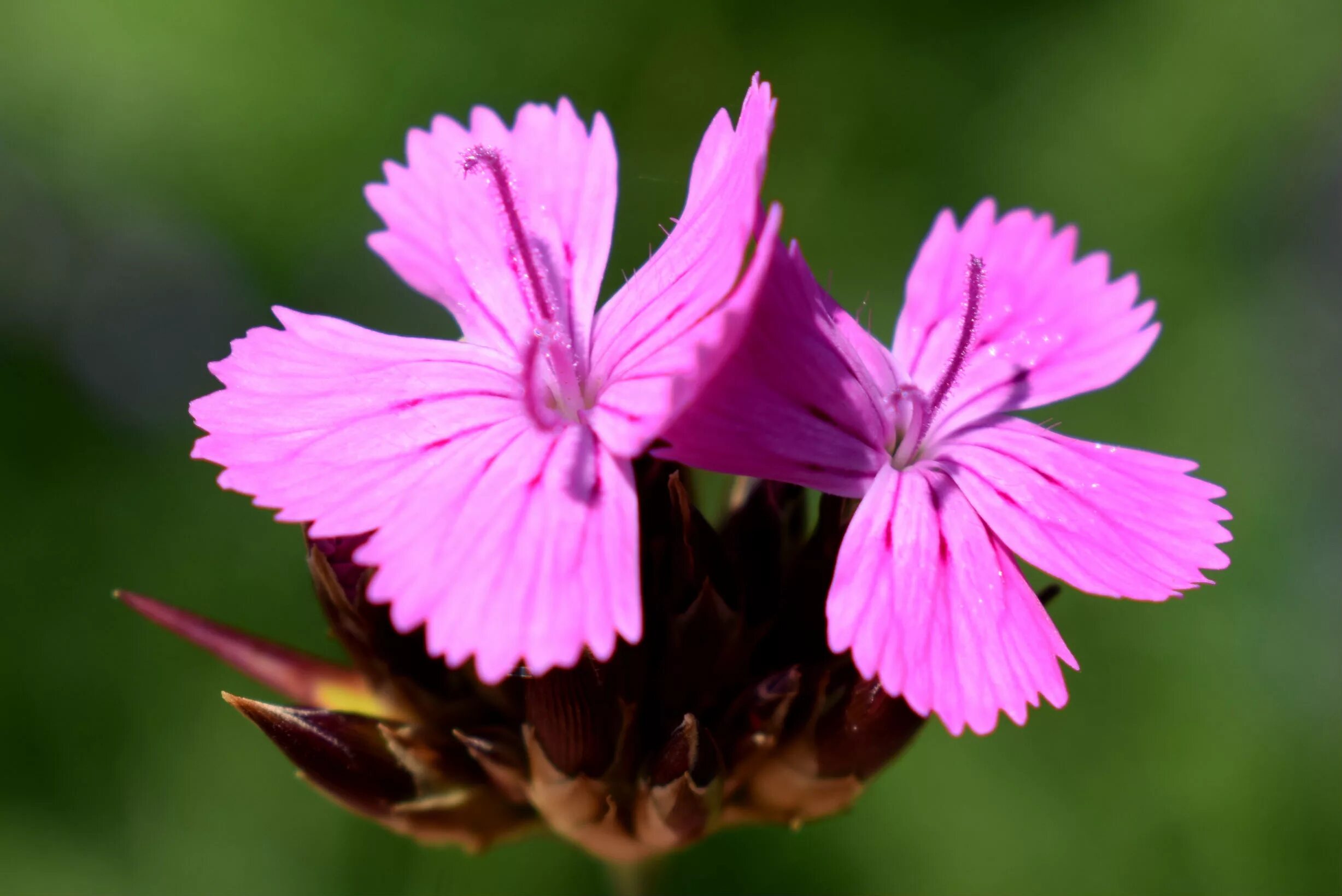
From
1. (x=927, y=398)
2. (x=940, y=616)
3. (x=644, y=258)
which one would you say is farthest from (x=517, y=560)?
(x=644, y=258)

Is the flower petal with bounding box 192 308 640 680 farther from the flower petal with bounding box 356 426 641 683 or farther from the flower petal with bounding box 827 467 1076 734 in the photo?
the flower petal with bounding box 827 467 1076 734

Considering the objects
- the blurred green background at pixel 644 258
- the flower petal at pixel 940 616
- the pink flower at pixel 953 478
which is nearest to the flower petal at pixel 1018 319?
the pink flower at pixel 953 478

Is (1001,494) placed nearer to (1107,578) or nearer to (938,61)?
(1107,578)

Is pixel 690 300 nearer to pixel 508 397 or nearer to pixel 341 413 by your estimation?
pixel 508 397

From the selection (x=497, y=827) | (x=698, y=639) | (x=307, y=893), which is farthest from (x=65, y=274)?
(x=698, y=639)

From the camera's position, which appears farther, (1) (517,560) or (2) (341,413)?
(2) (341,413)

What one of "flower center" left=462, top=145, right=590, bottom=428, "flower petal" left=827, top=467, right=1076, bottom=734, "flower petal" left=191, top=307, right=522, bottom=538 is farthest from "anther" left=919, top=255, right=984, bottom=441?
"flower petal" left=191, top=307, right=522, bottom=538

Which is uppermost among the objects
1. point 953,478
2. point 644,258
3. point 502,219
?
point 502,219
